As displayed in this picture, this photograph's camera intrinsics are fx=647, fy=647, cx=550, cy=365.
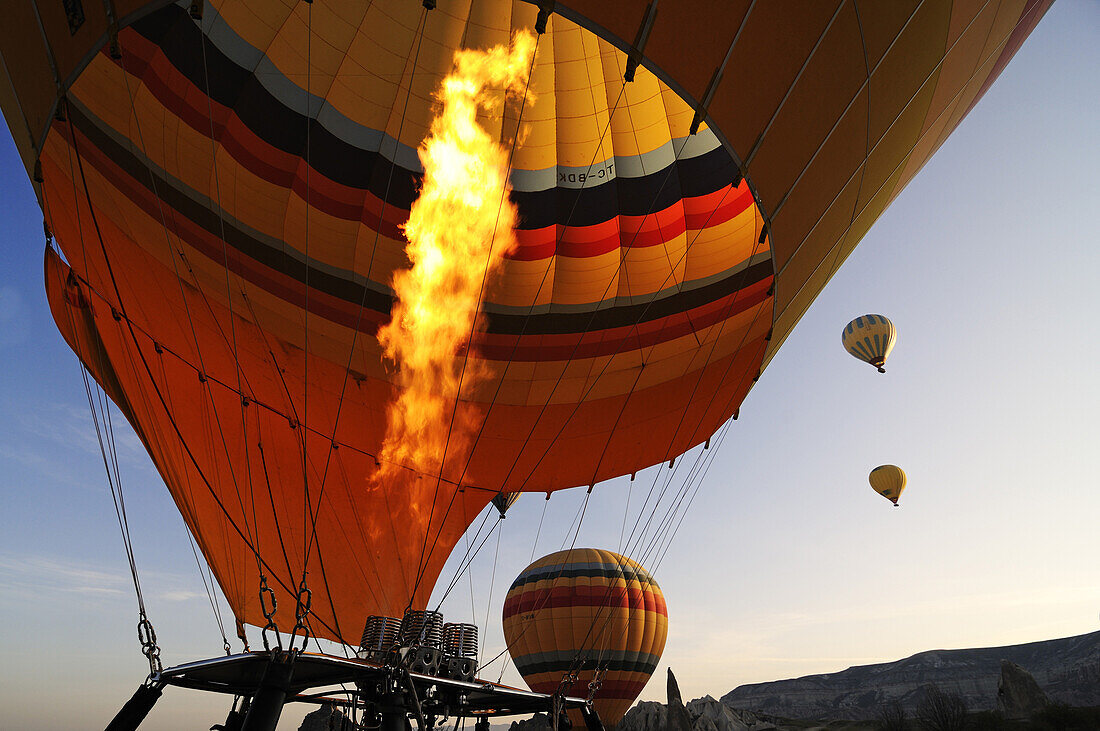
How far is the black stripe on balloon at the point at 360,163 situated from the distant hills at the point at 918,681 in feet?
139

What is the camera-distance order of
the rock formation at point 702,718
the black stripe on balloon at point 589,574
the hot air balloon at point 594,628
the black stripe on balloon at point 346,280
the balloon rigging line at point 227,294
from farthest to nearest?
the rock formation at point 702,718, the black stripe on balloon at point 589,574, the hot air balloon at point 594,628, the black stripe on balloon at point 346,280, the balloon rigging line at point 227,294

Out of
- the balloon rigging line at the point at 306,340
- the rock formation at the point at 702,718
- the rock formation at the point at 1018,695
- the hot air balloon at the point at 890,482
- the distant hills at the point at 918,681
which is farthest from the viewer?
the distant hills at the point at 918,681

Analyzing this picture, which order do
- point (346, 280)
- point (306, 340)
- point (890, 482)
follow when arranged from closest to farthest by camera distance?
point (346, 280), point (306, 340), point (890, 482)

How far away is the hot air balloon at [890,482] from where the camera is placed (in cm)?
2441

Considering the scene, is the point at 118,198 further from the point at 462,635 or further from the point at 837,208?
the point at 837,208

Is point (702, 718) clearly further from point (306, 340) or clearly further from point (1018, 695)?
point (306, 340)

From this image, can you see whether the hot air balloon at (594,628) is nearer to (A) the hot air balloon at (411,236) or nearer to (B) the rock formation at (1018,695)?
(A) the hot air balloon at (411,236)

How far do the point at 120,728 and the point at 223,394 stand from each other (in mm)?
4463

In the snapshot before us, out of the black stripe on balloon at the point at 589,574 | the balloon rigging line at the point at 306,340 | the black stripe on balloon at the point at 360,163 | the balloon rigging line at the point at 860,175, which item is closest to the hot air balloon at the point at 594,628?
the black stripe on balloon at the point at 589,574

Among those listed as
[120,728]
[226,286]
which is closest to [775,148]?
[120,728]

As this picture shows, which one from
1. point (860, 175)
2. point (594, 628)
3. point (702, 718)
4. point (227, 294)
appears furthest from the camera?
point (702, 718)

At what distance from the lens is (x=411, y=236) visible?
813cm

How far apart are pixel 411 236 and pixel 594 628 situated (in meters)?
13.4

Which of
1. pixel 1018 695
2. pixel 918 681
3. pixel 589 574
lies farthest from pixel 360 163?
pixel 918 681
